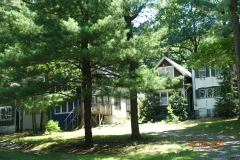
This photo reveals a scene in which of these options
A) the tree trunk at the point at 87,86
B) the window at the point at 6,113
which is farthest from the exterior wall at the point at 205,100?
the window at the point at 6,113

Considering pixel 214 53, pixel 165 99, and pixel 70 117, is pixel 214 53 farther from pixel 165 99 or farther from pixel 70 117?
pixel 70 117

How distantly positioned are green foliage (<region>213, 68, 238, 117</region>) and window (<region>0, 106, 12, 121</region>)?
2265 centimetres

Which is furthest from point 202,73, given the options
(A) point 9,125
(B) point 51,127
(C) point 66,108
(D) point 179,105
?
(A) point 9,125

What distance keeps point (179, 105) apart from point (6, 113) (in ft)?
63.9

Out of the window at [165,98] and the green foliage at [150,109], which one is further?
the window at [165,98]

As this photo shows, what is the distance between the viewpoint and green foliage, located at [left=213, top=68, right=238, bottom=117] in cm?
2889

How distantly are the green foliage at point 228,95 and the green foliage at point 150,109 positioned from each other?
21.7ft

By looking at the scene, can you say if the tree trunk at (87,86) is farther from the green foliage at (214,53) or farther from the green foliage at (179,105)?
the green foliage at (179,105)

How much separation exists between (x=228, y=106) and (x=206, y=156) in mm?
18621

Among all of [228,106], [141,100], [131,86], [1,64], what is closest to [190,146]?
[131,86]

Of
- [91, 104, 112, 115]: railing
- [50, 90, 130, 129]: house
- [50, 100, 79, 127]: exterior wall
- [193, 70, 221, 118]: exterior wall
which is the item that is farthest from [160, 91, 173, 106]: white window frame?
[50, 100, 79, 127]: exterior wall

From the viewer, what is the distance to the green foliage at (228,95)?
94.8ft

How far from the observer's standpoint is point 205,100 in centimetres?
3422

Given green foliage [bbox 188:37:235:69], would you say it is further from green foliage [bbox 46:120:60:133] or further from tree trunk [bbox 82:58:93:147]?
green foliage [bbox 46:120:60:133]
